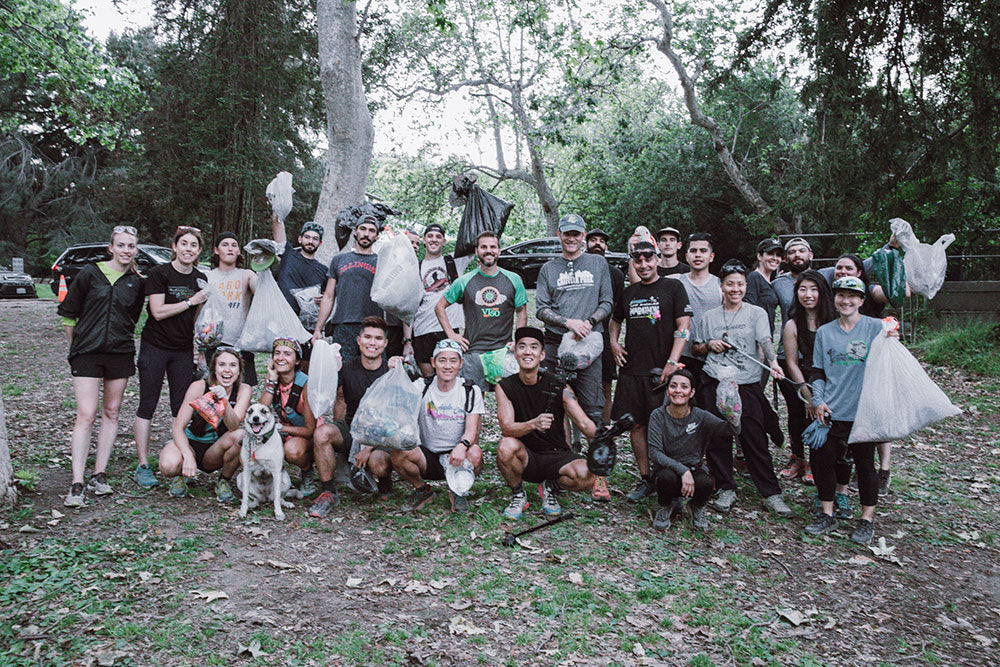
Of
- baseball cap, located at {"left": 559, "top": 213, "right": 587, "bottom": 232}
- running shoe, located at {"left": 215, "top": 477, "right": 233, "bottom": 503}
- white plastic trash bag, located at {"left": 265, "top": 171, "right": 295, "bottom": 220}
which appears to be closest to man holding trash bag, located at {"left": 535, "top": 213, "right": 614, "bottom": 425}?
baseball cap, located at {"left": 559, "top": 213, "right": 587, "bottom": 232}

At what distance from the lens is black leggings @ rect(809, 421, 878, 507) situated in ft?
14.1

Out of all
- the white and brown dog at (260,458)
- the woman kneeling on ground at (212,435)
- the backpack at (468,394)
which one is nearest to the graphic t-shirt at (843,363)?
the backpack at (468,394)

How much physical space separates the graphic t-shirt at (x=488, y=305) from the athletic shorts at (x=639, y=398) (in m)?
0.90

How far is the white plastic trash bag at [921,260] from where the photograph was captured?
15.0 feet

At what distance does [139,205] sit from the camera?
57.1 feet

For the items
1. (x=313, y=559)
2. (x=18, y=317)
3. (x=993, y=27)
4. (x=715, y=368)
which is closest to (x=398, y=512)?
(x=313, y=559)

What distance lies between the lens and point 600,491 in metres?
4.77

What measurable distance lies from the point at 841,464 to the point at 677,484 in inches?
44.8

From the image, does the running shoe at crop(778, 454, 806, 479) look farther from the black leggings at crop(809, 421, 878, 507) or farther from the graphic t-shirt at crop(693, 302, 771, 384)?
the graphic t-shirt at crop(693, 302, 771, 384)

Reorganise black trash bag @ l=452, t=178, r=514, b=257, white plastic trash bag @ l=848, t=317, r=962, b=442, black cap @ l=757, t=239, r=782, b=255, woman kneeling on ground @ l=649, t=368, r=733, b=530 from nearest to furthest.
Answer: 1. white plastic trash bag @ l=848, t=317, r=962, b=442
2. woman kneeling on ground @ l=649, t=368, r=733, b=530
3. black cap @ l=757, t=239, r=782, b=255
4. black trash bag @ l=452, t=178, r=514, b=257

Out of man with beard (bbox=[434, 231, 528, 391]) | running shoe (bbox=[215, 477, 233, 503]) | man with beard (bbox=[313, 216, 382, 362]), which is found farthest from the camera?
man with beard (bbox=[313, 216, 382, 362])

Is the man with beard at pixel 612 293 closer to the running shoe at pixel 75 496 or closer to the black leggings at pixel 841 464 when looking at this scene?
the black leggings at pixel 841 464

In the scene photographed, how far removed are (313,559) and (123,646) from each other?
105cm

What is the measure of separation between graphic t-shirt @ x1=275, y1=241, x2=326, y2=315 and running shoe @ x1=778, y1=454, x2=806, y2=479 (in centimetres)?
390
